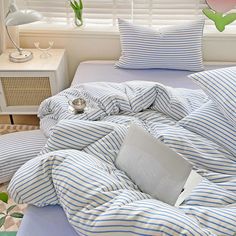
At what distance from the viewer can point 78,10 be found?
226 centimetres

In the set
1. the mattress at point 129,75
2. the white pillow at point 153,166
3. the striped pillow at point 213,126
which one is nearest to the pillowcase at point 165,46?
the mattress at point 129,75

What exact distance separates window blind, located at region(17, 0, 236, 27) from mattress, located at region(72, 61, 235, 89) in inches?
15.5

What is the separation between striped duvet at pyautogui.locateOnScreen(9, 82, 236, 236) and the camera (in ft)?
3.04

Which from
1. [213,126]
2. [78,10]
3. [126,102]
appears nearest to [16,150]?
[126,102]

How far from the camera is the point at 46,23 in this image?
7.98 ft

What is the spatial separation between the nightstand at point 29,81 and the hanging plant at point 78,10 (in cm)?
25

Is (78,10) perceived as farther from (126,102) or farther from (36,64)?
(126,102)

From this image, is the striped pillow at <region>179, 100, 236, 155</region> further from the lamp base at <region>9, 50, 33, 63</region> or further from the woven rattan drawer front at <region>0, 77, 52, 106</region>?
the lamp base at <region>9, 50, 33, 63</region>

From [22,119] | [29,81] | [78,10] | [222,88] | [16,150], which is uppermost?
[78,10]

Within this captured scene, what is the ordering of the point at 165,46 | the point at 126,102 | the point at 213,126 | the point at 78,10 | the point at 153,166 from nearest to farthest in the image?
the point at 153,166 → the point at 213,126 → the point at 126,102 → the point at 165,46 → the point at 78,10

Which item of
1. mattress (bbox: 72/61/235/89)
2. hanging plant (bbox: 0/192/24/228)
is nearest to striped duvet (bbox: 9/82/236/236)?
hanging plant (bbox: 0/192/24/228)

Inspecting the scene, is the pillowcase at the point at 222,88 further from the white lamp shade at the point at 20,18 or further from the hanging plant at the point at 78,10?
the hanging plant at the point at 78,10

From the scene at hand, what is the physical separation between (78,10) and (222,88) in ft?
4.26

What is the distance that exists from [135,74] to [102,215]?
130 cm
